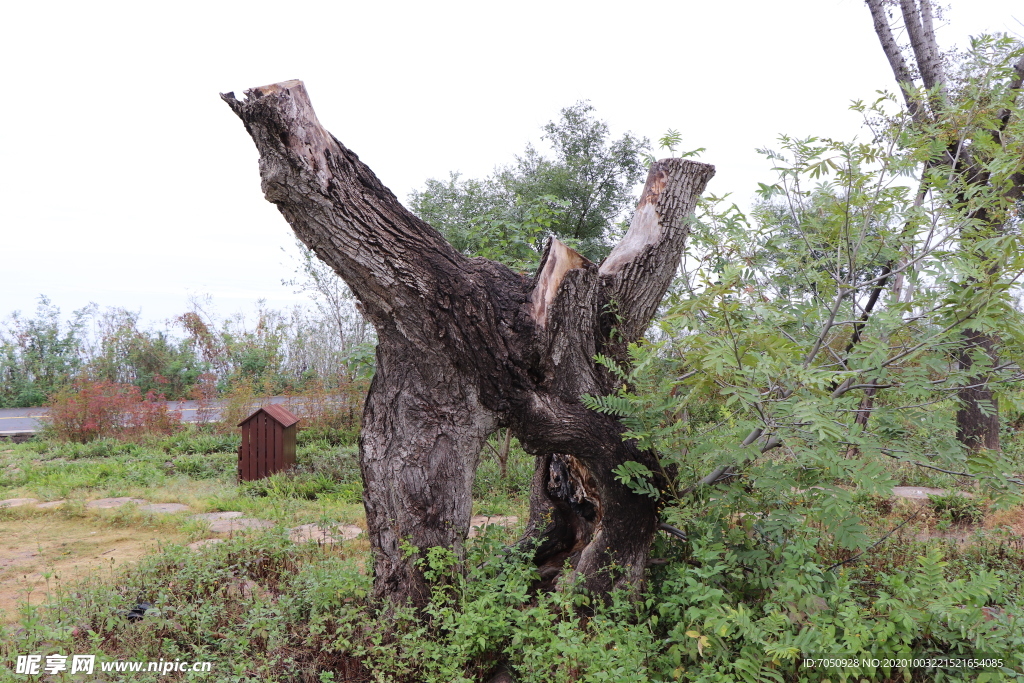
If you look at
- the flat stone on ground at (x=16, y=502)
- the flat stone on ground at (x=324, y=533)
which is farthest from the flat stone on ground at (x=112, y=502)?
the flat stone on ground at (x=324, y=533)

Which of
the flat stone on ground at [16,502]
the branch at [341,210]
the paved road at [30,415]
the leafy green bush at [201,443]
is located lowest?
the flat stone on ground at [16,502]

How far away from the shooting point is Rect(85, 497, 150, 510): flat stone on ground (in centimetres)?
626

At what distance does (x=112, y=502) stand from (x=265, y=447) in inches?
61.3

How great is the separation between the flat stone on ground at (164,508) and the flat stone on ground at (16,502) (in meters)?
1.37

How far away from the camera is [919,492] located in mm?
6332

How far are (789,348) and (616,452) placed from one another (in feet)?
4.04

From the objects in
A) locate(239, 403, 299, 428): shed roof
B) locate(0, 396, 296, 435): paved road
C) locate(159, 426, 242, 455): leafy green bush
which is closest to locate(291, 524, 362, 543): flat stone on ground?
locate(239, 403, 299, 428): shed roof

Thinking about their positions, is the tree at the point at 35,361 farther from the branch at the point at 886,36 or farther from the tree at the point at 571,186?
the branch at the point at 886,36

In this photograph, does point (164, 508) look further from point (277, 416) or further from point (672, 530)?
point (672, 530)

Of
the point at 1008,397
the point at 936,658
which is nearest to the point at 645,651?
the point at 936,658

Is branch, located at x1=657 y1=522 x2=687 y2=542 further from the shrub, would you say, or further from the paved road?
the paved road

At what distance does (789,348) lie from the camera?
8.08 feet

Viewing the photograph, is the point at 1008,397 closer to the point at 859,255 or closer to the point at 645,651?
the point at 859,255

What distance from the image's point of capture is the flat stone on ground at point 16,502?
6382 mm
